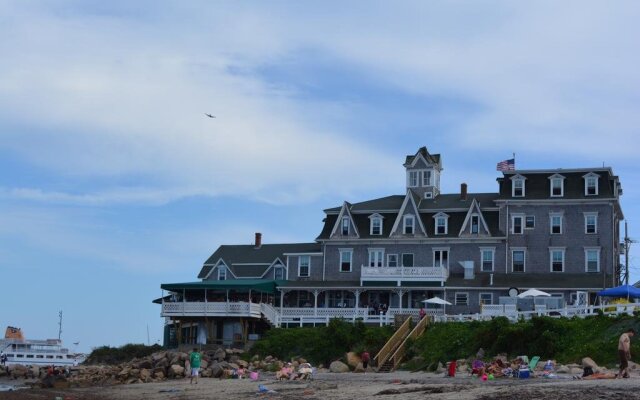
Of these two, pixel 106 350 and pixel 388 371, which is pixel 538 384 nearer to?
pixel 388 371

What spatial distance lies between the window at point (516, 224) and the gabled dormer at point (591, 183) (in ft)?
14.8

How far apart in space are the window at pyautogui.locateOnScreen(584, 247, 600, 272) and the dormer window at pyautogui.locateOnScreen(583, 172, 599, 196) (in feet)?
12.2

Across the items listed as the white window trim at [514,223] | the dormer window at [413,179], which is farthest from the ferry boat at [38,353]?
the white window trim at [514,223]

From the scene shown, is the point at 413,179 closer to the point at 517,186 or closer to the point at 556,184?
the point at 517,186

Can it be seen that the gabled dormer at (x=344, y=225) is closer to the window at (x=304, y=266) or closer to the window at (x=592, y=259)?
the window at (x=304, y=266)

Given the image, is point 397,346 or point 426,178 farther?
point 426,178

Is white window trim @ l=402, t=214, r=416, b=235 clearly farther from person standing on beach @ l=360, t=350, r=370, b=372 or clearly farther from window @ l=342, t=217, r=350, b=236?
person standing on beach @ l=360, t=350, r=370, b=372

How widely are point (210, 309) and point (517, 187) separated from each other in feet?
71.0

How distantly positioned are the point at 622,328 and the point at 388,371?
11.0m

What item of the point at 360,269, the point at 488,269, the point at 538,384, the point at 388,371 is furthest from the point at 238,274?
the point at 538,384

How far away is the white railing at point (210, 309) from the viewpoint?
Result: 2534 inches

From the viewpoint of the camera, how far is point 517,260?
2672 inches

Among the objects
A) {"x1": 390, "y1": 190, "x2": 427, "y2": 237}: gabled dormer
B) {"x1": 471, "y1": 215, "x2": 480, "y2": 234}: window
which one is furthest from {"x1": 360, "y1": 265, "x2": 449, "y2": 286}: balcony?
{"x1": 390, "y1": 190, "x2": 427, "y2": 237}: gabled dormer

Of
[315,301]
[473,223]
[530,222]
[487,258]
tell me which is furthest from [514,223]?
[315,301]
